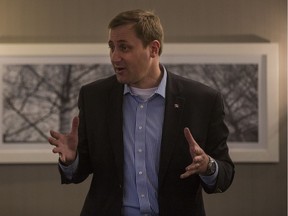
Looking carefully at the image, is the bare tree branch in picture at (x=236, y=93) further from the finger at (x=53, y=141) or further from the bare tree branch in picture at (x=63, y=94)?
the finger at (x=53, y=141)

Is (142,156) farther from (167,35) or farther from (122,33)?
(167,35)

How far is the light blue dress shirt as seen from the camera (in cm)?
119

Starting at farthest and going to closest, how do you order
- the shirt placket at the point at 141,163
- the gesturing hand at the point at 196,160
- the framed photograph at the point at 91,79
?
the framed photograph at the point at 91,79 < the shirt placket at the point at 141,163 < the gesturing hand at the point at 196,160

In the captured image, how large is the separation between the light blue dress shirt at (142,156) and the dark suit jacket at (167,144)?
2 cm

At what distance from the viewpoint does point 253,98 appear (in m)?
2.28

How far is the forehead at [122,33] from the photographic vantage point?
4.04 feet

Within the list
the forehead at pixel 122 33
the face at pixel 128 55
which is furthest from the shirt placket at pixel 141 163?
the forehead at pixel 122 33

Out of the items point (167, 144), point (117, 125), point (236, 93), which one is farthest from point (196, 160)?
point (236, 93)

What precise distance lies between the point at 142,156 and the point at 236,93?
1193 millimetres

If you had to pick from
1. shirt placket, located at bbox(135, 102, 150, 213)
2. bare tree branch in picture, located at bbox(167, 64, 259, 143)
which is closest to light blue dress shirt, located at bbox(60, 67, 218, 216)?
shirt placket, located at bbox(135, 102, 150, 213)

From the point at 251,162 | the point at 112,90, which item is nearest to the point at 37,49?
the point at 112,90

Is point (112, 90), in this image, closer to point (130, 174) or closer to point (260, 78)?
point (130, 174)

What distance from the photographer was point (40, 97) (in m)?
2.28

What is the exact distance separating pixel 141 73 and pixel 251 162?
1.20m
